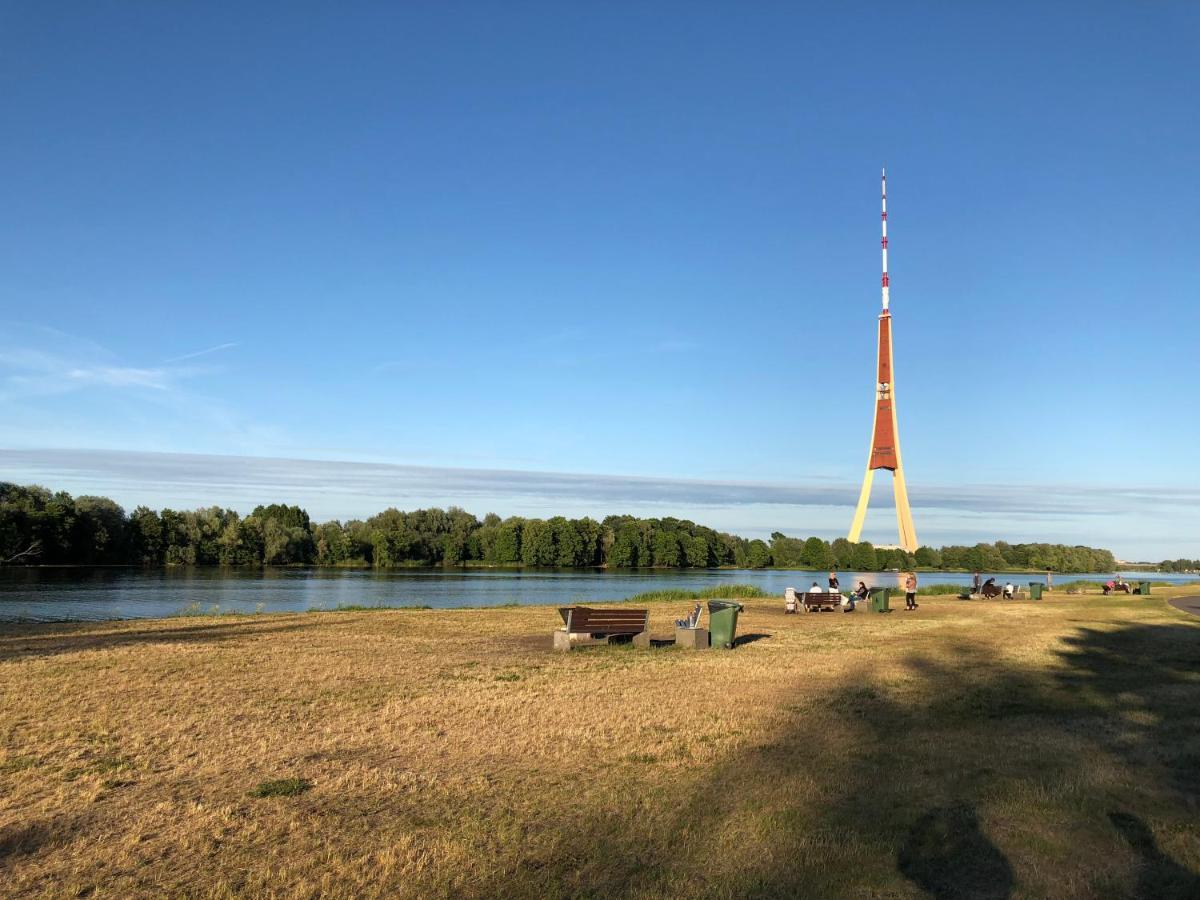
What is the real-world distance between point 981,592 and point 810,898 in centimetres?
3416

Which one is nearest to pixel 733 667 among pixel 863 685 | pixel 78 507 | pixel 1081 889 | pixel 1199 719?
pixel 863 685

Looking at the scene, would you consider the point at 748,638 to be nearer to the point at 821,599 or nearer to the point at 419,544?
the point at 821,599

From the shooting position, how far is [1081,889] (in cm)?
455

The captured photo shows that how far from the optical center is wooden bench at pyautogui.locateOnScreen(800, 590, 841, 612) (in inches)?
1034

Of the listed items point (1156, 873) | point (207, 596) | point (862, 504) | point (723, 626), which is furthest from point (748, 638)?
point (862, 504)

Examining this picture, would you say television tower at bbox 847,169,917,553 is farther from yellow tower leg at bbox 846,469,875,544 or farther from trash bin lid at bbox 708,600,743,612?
trash bin lid at bbox 708,600,743,612

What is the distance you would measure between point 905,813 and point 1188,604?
30345mm

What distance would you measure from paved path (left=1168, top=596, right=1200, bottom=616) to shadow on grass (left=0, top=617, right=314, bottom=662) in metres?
27.0

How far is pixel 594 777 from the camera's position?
6801 millimetres

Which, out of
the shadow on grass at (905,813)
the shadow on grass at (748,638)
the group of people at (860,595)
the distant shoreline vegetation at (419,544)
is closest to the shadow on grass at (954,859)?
the shadow on grass at (905,813)

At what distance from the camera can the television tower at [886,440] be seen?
100875 millimetres

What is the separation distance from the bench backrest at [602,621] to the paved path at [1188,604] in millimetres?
19353

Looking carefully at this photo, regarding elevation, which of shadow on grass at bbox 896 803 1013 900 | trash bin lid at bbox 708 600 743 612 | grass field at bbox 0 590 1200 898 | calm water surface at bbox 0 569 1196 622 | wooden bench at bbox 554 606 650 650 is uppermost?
trash bin lid at bbox 708 600 743 612

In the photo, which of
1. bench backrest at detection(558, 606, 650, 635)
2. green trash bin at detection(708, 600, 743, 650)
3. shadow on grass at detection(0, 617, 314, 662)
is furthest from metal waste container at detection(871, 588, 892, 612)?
shadow on grass at detection(0, 617, 314, 662)
